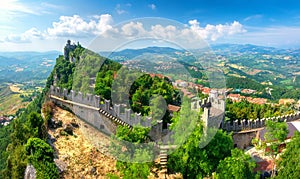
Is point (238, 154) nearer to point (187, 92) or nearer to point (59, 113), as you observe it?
point (187, 92)

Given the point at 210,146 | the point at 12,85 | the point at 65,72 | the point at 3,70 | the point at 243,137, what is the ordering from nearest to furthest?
1. the point at 210,146
2. the point at 243,137
3. the point at 65,72
4. the point at 12,85
5. the point at 3,70

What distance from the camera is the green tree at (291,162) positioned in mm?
10494

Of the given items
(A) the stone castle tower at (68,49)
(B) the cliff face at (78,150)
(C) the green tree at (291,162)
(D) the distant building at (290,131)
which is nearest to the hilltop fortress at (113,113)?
(B) the cliff face at (78,150)

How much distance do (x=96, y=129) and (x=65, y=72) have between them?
17.8m

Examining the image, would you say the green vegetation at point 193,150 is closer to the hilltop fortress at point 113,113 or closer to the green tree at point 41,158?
the hilltop fortress at point 113,113

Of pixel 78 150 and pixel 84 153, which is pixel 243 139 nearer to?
pixel 84 153

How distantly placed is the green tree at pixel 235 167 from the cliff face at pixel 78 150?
4568mm

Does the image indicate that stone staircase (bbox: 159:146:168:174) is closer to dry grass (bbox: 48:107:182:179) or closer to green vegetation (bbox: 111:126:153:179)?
dry grass (bbox: 48:107:182:179)

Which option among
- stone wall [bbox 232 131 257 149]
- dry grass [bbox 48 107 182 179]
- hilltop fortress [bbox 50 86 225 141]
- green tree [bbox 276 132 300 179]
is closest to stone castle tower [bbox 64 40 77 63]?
hilltop fortress [bbox 50 86 225 141]

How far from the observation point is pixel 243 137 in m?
15.6

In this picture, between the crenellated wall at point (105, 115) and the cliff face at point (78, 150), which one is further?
the crenellated wall at point (105, 115)

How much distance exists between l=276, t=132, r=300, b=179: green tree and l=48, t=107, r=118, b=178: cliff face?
22.6 feet

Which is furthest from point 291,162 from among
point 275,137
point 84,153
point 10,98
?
point 10,98

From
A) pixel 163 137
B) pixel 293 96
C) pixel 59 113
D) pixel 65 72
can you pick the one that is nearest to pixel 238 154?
pixel 163 137
